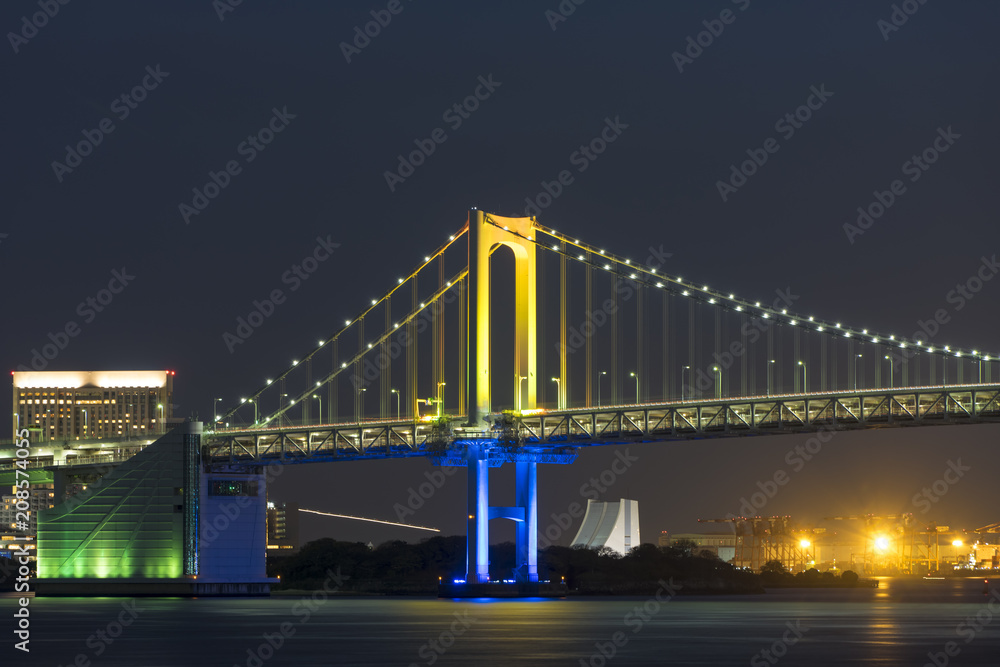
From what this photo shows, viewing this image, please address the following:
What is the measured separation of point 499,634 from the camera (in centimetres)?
4838

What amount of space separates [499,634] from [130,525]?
130ft

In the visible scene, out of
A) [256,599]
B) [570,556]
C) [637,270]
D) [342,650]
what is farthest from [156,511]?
[342,650]

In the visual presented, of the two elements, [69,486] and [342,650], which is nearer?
[342,650]

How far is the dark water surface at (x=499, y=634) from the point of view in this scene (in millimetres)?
39844

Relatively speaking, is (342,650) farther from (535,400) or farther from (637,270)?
(637,270)

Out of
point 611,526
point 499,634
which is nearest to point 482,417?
point 499,634

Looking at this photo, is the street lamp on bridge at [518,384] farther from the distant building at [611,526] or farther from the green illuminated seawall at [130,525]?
the distant building at [611,526]

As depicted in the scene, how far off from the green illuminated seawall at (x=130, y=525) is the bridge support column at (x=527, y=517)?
16521 millimetres

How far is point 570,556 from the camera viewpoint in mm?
108062

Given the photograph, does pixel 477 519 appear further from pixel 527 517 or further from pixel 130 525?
pixel 130 525

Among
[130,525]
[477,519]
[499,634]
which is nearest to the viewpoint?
[499,634]

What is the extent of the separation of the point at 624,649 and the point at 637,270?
39672 mm

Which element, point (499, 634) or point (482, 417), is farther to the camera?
point (482, 417)

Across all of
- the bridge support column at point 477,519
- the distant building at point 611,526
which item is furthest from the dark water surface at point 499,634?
Result: the distant building at point 611,526
